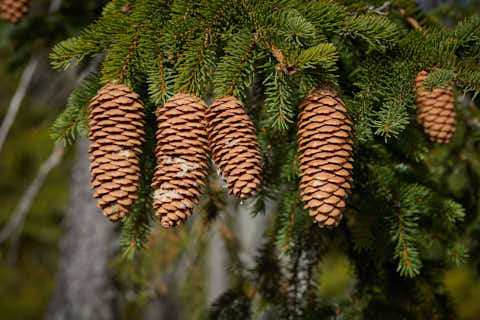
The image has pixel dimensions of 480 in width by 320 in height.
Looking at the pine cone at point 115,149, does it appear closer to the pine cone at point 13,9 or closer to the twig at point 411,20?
the twig at point 411,20

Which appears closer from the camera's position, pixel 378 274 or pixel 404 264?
pixel 404 264

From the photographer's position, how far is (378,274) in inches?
43.0

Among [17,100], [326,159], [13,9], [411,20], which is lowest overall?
[326,159]

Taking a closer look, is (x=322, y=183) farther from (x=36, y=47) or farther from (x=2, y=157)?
(x=2, y=157)

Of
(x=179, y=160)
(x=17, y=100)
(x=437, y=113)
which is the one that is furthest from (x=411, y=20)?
(x=17, y=100)

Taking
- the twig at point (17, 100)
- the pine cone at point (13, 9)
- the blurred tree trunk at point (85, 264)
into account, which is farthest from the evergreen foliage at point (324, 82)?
the blurred tree trunk at point (85, 264)

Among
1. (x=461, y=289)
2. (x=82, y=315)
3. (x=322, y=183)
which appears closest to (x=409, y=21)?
(x=322, y=183)

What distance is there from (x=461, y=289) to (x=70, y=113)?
5.72 meters

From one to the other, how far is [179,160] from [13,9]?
1.32 meters

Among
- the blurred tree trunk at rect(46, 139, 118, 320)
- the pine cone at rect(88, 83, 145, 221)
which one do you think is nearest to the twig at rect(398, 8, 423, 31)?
the pine cone at rect(88, 83, 145, 221)

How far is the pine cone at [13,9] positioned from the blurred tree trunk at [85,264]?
1.33 metres

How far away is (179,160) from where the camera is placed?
0.69m

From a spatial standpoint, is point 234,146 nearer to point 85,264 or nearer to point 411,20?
point 411,20

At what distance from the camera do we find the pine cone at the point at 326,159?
679 millimetres
